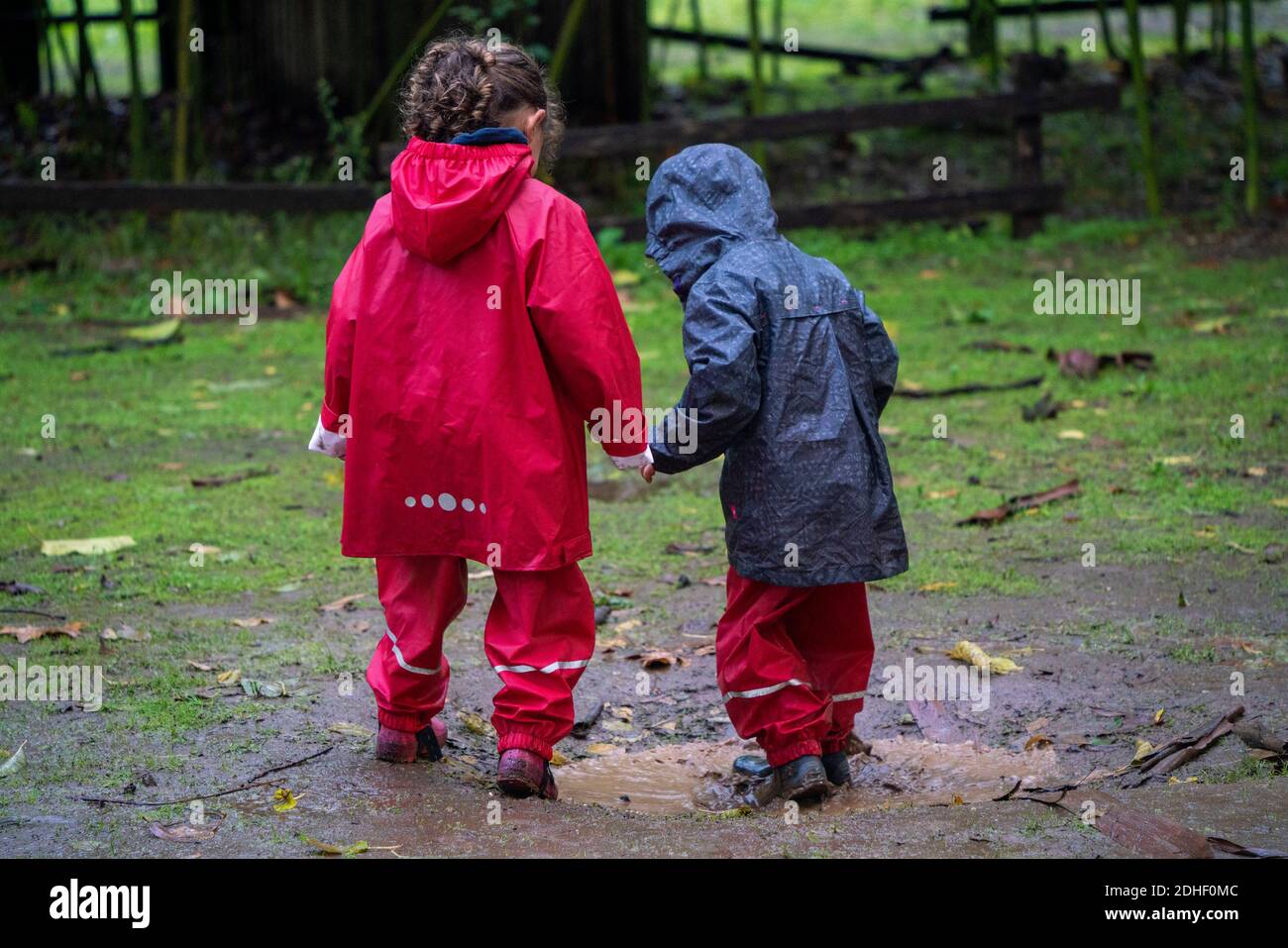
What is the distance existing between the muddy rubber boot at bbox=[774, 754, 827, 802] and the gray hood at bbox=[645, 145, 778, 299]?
1077 millimetres

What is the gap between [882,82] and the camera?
14742 millimetres

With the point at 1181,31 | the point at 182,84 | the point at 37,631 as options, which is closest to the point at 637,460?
the point at 37,631

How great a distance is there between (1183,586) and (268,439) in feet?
12.9

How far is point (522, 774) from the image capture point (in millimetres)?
3139

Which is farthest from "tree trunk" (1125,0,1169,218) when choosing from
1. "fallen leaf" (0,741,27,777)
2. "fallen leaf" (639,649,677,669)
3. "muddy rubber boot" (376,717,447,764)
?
"fallen leaf" (0,741,27,777)

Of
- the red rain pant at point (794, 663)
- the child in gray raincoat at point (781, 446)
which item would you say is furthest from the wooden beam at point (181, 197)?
the red rain pant at point (794, 663)

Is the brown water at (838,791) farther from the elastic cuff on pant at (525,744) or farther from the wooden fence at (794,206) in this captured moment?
the wooden fence at (794,206)

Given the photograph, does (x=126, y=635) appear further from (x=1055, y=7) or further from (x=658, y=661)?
(x=1055, y=7)

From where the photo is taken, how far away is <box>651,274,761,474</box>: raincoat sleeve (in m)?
3.12

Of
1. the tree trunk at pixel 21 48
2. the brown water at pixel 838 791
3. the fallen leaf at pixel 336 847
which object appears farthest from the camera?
the tree trunk at pixel 21 48

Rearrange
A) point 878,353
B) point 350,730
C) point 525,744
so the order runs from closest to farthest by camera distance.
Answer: point 525,744
point 878,353
point 350,730

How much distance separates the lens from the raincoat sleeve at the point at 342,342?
3.24 meters

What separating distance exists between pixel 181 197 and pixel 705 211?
7.21 meters

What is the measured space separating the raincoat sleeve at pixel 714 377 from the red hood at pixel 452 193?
1.52 ft
